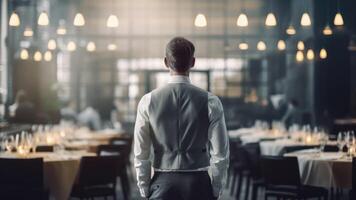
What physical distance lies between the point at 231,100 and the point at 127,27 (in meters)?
4.04

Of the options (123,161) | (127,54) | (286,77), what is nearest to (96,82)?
(127,54)

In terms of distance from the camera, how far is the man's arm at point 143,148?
4.23 meters

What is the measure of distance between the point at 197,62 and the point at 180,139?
18.8 m

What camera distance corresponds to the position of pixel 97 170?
8.45 m

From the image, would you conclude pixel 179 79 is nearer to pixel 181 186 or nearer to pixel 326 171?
pixel 181 186

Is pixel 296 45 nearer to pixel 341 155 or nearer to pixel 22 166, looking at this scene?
pixel 341 155

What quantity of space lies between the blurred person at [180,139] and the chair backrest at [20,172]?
3.55m

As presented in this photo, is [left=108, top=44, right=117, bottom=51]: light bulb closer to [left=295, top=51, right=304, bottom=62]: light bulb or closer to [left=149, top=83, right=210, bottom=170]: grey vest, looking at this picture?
[left=295, top=51, right=304, bottom=62]: light bulb

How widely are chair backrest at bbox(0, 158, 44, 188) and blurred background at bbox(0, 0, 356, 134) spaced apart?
10.2 meters

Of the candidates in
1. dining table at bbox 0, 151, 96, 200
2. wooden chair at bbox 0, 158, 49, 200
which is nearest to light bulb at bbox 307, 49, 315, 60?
dining table at bbox 0, 151, 96, 200

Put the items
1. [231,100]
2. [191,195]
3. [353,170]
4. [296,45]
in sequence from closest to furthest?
[191,195]
[353,170]
[296,45]
[231,100]

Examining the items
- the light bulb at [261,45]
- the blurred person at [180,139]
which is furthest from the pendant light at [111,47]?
the blurred person at [180,139]

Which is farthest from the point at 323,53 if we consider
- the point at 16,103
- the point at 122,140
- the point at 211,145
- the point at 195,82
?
the point at 211,145

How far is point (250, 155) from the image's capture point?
9992 millimetres
